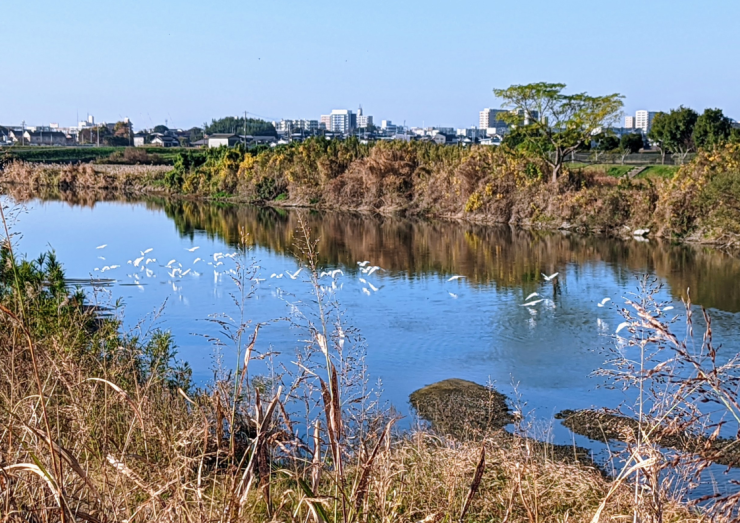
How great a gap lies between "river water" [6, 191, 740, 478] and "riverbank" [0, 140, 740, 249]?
159 centimetres

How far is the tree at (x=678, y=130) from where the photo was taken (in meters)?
42.0

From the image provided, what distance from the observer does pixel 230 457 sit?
246 cm

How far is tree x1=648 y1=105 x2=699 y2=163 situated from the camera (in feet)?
138

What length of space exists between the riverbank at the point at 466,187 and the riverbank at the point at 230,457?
12.5 meters

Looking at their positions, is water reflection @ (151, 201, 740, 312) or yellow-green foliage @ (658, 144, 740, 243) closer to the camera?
water reflection @ (151, 201, 740, 312)

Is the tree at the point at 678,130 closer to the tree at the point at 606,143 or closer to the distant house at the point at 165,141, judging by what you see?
the tree at the point at 606,143

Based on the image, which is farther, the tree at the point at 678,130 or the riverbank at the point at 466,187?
the tree at the point at 678,130

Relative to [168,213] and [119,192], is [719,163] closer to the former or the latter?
[168,213]

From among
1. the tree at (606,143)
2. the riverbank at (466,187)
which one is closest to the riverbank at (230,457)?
the riverbank at (466,187)

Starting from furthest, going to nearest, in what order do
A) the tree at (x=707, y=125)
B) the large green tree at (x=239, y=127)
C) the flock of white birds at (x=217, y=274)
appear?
1. the large green tree at (x=239, y=127)
2. the tree at (x=707, y=125)
3. the flock of white birds at (x=217, y=274)

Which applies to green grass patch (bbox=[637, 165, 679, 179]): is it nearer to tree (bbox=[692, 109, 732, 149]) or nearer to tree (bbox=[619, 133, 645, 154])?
tree (bbox=[692, 109, 732, 149])

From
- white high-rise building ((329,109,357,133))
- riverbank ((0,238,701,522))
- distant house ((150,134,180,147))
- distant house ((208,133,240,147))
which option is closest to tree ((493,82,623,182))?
riverbank ((0,238,701,522))

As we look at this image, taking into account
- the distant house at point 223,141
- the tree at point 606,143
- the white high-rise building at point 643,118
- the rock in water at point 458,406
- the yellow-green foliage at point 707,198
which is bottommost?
the rock in water at point 458,406

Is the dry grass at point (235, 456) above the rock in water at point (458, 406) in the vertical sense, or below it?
above
